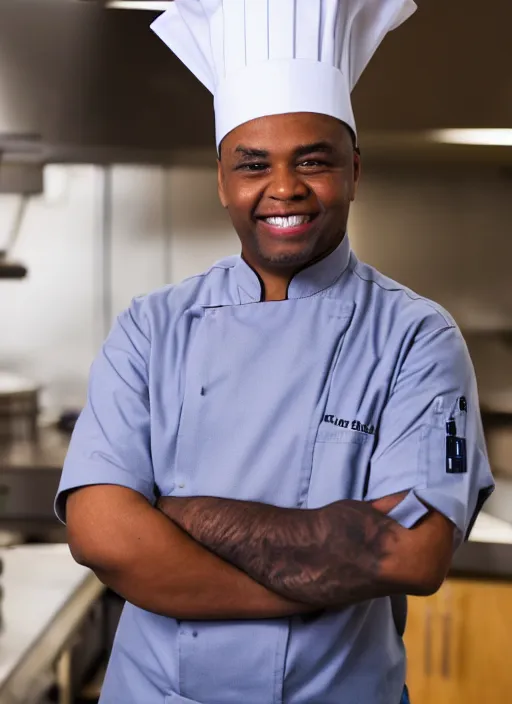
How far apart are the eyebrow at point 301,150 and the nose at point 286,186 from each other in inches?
0.9

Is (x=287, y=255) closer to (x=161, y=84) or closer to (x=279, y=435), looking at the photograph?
(x=279, y=435)

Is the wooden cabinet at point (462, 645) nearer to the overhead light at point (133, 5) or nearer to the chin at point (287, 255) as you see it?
the chin at point (287, 255)

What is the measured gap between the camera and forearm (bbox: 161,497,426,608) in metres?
0.96

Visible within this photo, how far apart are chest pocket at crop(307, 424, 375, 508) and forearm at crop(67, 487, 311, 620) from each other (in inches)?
5.1

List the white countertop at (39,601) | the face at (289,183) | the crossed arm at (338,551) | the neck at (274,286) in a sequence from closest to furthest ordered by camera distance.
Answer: the crossed arm at (338,551) < the face at (289,183) < the neck at (274,286) < the white countertop at (39,601)

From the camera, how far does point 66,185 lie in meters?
2.17

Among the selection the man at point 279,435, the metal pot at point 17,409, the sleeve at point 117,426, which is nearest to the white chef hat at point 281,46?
the man at point 279,435

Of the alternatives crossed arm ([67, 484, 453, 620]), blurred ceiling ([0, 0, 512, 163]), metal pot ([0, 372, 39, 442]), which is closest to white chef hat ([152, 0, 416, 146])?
crossed arm ([67, 484, 453, 620])

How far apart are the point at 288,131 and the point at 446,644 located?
4.62 ft

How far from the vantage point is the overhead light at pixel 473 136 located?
2100mm

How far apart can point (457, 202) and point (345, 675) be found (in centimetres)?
140

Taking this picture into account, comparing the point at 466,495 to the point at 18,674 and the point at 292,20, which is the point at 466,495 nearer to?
the point at 292,20

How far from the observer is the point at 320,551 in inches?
38.0

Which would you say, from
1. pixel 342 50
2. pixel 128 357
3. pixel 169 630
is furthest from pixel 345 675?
pixel 342 50
